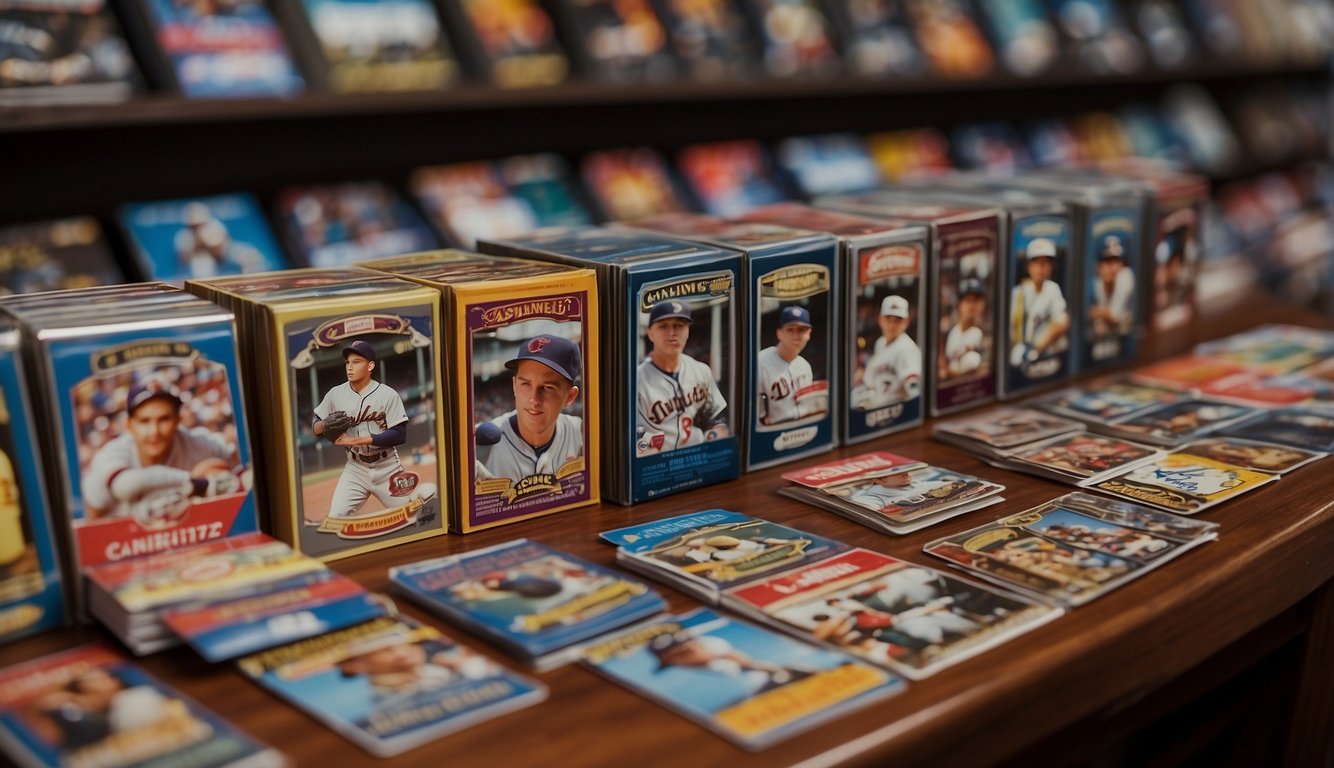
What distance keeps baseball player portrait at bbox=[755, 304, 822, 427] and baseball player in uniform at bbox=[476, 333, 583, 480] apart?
26cm

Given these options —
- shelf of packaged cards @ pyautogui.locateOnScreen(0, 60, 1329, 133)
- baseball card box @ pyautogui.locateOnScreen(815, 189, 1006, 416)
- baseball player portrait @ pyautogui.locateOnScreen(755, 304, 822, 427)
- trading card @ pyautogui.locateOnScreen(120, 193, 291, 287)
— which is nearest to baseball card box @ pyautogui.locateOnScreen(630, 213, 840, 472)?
baseball player portrait @ pyautogui.locateOnScreen(755, 304, 822, 427)

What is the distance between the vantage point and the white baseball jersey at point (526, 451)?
51.7 inches

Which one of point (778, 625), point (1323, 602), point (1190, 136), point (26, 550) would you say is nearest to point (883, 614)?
point (778, 625)

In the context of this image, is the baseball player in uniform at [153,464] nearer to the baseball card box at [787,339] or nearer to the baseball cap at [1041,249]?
the baseball card box at [787,339]

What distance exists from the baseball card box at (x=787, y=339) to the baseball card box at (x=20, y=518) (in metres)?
0.75

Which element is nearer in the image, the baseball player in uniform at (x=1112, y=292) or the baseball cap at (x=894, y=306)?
the baseball cap at (x=894, y=306)

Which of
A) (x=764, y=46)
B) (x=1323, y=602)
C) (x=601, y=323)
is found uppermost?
(x=764, y=46)

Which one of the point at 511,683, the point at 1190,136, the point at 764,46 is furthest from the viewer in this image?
→ the point at 1190,136

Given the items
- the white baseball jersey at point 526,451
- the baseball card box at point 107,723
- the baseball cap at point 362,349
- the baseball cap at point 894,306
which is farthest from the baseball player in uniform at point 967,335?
the baseball card box at point 107,723

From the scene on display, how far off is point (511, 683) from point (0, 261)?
1.70 meters

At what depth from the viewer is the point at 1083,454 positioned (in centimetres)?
156

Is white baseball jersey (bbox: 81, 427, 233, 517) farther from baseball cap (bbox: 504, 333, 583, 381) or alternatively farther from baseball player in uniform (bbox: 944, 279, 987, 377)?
baseball player in uniform (bbox: 944, 279, 987, 377)

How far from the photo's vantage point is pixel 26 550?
1046mm

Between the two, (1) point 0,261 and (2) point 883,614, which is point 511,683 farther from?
(1) point 0,261
